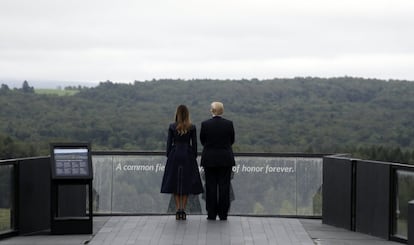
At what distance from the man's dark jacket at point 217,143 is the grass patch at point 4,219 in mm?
3163

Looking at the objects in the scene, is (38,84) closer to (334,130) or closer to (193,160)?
(334,130)

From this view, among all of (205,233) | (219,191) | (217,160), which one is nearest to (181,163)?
(217,160)

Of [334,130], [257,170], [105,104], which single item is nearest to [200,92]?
[105,104]

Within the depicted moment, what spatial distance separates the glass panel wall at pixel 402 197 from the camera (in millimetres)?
13711

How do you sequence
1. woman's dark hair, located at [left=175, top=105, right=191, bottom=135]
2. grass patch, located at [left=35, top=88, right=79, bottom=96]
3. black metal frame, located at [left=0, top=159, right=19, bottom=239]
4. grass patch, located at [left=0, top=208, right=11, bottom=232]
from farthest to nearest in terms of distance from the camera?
1. grass patch, located at [left=35, top=88, right=79, bottom=96]
2. woman's dark hair, located at [left=175, top=105, right=191, bottom=135]
3. black metal frame, located at [left=0, top=159, right=19, bottom=239]
4. grass patch, located at [left=0, top=208, right=11, bottom=232]

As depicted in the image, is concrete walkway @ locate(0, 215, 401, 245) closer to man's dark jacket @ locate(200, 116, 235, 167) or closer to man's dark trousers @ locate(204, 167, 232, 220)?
man's dark trousers @ locate(204, 167, 232, 220)

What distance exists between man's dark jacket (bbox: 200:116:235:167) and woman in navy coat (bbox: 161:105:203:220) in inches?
8.0

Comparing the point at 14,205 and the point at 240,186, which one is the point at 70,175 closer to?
the point at 14,205

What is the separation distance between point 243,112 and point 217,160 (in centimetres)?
4684

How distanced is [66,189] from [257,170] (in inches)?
135

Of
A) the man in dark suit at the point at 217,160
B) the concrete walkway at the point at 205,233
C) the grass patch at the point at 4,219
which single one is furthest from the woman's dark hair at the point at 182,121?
the grass patch at the point at 4,219

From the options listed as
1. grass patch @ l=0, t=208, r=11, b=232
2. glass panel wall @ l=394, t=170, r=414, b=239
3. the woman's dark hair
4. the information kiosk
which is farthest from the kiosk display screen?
glass panel wall @ l=394, t=170, r=414, b=239

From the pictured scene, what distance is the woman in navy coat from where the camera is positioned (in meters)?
15.6

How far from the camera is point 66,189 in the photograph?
51.3ft
